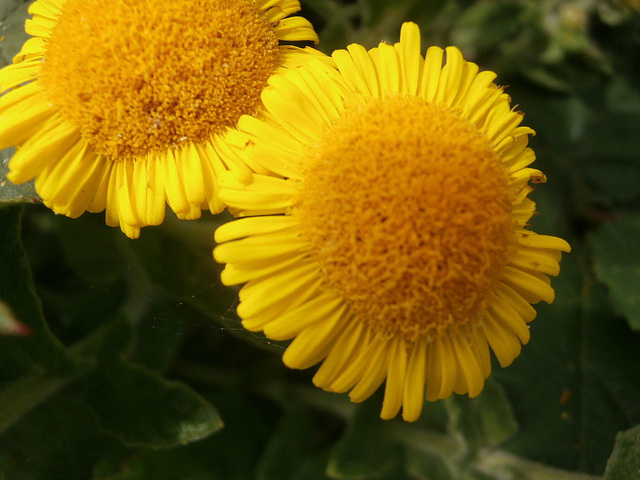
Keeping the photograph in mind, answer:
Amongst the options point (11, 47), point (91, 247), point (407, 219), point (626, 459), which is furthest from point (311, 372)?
point (11, 47)

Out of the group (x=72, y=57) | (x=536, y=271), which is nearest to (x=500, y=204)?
(x=536, y=271)

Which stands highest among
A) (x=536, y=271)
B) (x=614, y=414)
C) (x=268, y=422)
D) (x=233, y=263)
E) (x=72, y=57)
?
(x=72, y=57)

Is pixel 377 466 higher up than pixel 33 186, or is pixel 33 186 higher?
pixel 33 186

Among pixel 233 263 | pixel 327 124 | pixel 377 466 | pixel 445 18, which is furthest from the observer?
pixel 445 18

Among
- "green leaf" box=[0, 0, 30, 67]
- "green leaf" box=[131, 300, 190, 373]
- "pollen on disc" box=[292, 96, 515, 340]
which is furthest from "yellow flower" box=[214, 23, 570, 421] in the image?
"green leaf" box=[0, 0, 30, 67]

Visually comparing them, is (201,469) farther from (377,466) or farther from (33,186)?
(33,186)

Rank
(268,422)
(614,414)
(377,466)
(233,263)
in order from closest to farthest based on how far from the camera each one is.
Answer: (233,263), (377,466), (614,414), (268,422)

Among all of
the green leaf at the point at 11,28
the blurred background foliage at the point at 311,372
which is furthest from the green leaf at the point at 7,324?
the green leaf at the point at 11,28

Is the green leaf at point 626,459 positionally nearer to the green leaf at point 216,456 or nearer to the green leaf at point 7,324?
the green leaf at point 216,456
